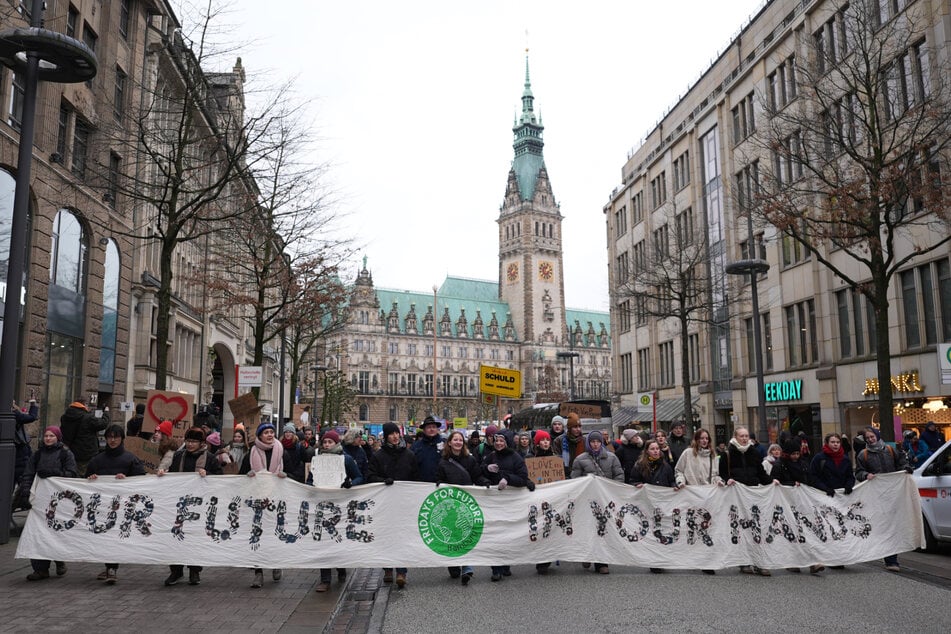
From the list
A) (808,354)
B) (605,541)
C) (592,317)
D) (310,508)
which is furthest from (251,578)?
(592,317)

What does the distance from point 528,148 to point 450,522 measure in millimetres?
150317

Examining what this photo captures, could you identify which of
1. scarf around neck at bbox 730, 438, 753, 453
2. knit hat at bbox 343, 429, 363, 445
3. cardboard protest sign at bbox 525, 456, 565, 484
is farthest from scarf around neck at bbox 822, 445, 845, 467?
knit hat at bbox 343, 429, 363, 445

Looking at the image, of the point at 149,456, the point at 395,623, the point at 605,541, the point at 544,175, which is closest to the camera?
the point at 395,623

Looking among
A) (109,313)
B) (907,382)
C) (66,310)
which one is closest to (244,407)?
(66,310)

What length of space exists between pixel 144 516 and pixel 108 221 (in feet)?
60.4

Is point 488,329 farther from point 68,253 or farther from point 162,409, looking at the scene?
point 162,409

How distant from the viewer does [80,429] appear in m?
13.3

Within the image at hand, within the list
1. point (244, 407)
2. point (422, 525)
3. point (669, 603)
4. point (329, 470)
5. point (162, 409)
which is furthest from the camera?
point (244, 407)

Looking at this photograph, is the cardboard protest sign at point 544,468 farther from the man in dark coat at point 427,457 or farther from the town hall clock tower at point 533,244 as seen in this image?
the town hall clock tower at point 533,244

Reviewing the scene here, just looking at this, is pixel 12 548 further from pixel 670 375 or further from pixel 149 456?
pixel 670 375

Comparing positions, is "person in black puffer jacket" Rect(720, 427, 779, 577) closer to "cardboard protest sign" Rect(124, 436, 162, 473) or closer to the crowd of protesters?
the crowd of protesters

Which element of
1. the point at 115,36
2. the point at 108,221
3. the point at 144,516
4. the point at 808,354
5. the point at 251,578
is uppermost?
the point at 115,36

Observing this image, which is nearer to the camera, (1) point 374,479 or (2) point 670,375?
(1) point 374,479

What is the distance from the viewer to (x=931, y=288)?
25531mm
